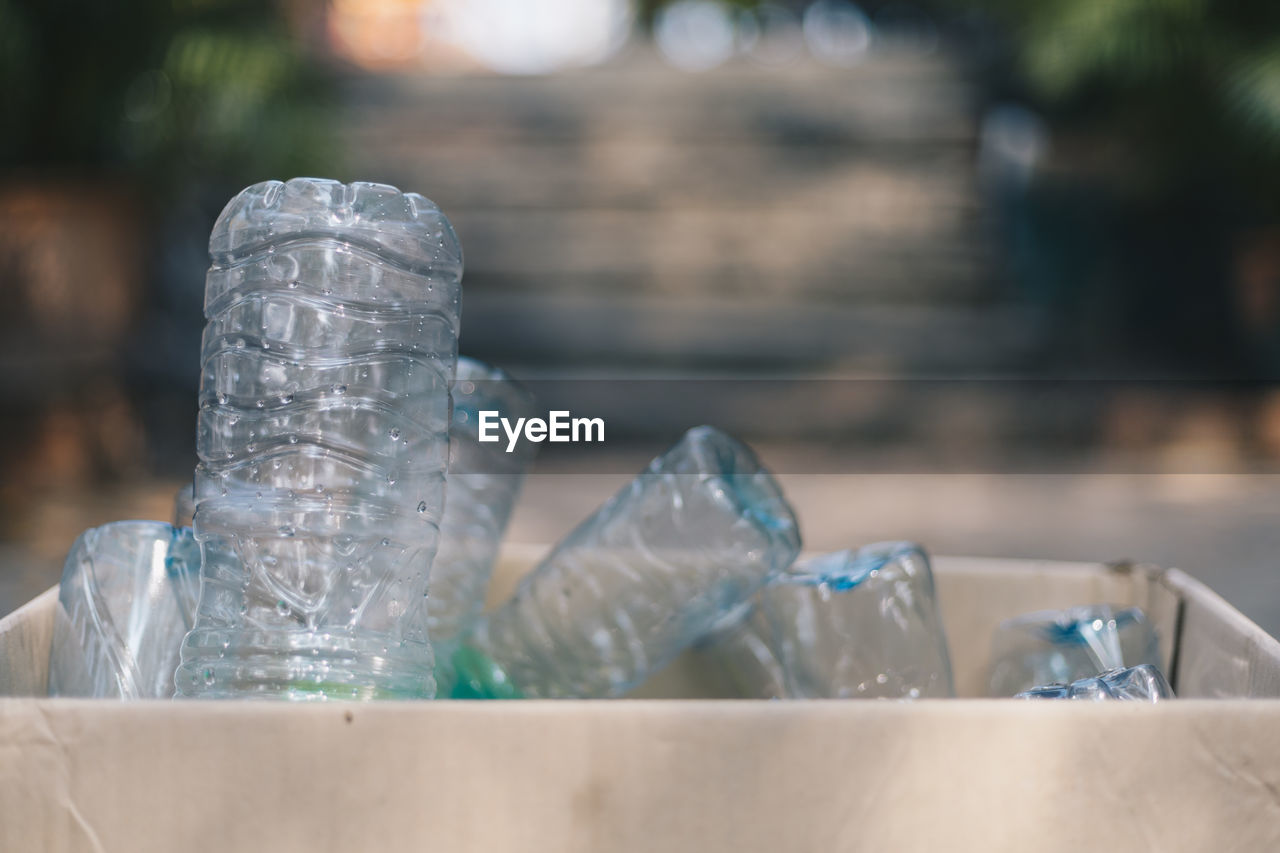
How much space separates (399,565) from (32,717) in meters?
0.24

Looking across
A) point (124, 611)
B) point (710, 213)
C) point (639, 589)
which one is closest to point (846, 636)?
point (639, 589)

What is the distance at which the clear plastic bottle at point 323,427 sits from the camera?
632 mm

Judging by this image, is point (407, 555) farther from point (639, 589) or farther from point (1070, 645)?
point (1070, 645)

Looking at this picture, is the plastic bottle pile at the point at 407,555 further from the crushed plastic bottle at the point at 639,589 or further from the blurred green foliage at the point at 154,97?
the blurred green foliage at the point at 154,97

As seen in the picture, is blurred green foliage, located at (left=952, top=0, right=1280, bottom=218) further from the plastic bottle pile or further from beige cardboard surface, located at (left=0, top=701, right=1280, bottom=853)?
beige cardboard surface, located at (left=0, top=701, right=1280, bottom=853)

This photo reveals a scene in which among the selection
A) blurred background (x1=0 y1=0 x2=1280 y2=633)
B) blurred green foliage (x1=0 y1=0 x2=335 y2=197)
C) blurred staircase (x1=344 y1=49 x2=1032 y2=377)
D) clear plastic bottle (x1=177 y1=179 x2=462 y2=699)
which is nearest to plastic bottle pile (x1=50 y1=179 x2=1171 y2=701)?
clear plastic bottle (x1=177 y1=179 x2=462 y2=699)

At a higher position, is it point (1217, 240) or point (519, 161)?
point (519, 161)

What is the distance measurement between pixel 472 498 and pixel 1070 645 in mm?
363

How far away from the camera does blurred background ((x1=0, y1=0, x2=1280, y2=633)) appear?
8.43 ft

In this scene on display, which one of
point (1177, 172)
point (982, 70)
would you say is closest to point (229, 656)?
point (1177, 172)

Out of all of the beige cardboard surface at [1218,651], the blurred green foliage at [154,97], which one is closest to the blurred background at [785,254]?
the blurred green foliage at [154,97]

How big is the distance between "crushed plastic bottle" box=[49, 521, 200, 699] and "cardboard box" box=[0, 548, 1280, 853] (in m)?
0.18

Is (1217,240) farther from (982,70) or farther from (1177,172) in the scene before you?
(982,70)

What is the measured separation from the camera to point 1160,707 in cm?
43
